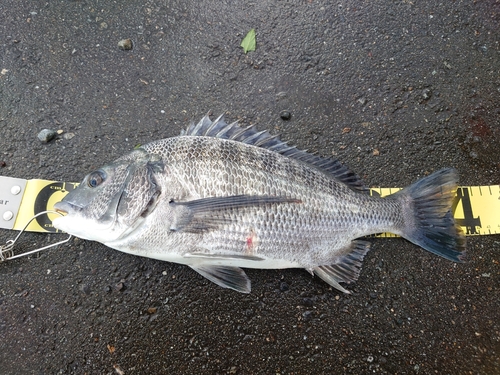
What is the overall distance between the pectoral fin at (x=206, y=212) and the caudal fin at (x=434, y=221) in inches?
42.7

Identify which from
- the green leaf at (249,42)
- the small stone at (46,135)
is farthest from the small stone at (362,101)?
the small stone at (46,135)

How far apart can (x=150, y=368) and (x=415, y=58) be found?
10.0 ft

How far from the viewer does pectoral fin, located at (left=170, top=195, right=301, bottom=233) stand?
191 cm

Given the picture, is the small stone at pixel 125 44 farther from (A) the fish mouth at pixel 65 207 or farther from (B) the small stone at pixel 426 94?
(B) the small stone at pixel 426 94

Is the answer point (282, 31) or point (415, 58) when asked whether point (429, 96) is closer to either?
point (415, 58)

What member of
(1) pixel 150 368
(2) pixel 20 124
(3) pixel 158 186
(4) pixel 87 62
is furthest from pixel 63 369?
(4) pixel 87 62

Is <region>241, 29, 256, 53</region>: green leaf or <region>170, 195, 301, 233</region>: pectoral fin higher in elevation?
<region>241, 29, 256, 53</region>: green leaf

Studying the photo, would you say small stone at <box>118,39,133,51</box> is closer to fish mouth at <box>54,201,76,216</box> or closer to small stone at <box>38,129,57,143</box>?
small stone at <box>38,129,57,143</box>

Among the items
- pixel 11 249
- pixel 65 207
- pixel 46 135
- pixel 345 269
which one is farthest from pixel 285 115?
pixel 11 249

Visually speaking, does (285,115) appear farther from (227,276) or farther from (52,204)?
(52,204)

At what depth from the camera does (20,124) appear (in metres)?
2.53

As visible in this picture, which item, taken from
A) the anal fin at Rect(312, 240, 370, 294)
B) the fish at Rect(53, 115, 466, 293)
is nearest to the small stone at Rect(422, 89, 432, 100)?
the fish at Rect(53, 115, 466, 293)

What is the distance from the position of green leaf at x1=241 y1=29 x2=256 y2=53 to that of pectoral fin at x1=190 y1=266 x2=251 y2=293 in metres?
1.74

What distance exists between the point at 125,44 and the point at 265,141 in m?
1.43
